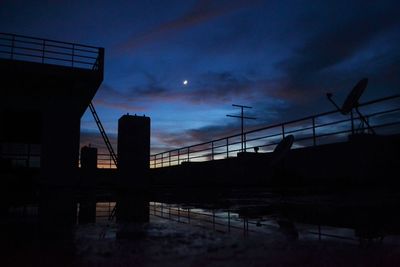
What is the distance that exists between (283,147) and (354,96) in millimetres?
3022

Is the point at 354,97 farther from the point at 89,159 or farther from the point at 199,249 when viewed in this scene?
the point at 89,159

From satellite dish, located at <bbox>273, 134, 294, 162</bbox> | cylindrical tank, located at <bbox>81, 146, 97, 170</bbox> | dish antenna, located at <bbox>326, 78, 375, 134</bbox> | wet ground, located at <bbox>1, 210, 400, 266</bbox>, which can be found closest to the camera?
wet ground, located at <bbox>1, 210, 400, 266</bbox>

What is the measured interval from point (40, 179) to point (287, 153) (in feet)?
33.9

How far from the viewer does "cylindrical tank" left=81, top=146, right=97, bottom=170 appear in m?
22.6

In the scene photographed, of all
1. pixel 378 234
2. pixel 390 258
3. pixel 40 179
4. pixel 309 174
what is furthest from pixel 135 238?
pixel 40 179

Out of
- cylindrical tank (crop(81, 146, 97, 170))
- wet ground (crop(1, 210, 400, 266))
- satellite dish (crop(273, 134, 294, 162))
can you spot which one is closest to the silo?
satellite dish (crop(273, 134, 294, 162))

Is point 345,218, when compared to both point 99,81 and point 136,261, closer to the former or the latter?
point 136,261

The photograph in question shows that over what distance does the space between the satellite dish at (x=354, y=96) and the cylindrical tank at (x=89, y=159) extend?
54.2ft

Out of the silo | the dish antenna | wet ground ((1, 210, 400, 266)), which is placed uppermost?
the dish antenna

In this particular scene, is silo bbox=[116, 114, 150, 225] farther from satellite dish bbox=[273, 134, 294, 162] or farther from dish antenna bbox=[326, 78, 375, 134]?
dish antenna bbox=[326, 78, 375, 134]

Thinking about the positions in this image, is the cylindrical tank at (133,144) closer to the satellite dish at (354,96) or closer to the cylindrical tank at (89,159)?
the satellite dish at (354,96)

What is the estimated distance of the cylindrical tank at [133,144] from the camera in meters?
11.5

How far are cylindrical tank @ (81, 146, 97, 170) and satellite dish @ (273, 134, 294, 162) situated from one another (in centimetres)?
1394

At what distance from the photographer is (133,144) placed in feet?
38.1
